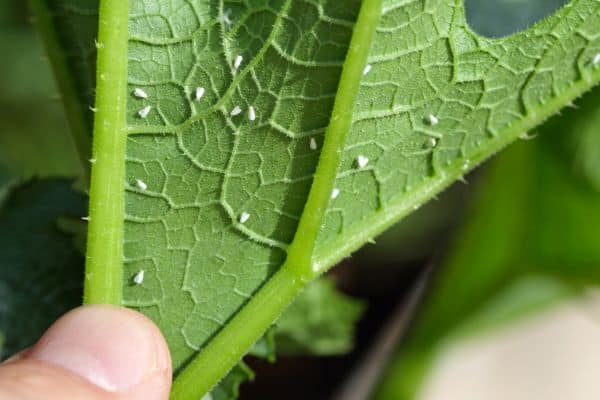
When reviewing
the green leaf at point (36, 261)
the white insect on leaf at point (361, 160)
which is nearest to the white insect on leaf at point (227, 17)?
the white insect on leaf at point (361, 160)

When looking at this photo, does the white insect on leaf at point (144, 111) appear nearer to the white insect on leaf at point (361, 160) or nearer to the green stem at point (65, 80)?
the green stem at point (65, 80)

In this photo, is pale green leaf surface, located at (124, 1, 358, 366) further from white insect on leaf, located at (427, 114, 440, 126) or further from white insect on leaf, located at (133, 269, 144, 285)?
white insect on leaf, located at (427, 114, 440, 126)

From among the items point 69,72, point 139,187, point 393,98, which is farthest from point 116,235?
point 393,98

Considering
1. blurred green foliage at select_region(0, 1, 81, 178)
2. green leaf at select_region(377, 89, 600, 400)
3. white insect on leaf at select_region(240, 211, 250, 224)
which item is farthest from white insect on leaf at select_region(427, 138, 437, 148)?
blurred green foliage at select_region(0, 1, 81, 178)

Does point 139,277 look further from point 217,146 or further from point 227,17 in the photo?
point 227,17

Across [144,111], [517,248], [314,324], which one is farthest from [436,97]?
[517,248]

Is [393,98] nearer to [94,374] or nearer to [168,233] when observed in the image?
[168,233]

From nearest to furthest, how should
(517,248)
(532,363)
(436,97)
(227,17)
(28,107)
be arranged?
(227,17) → (436,97) → (517,248) → (28,107) → (532,363)
